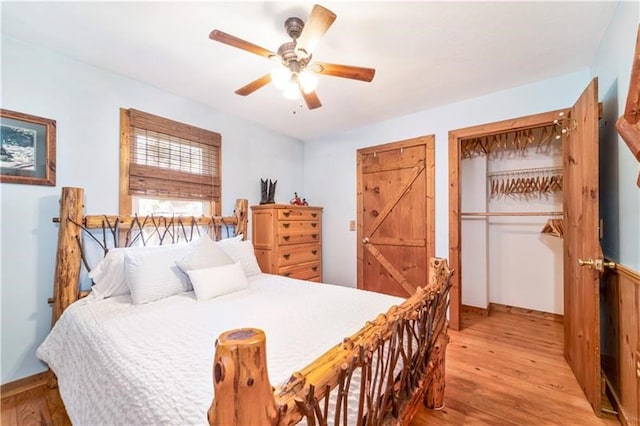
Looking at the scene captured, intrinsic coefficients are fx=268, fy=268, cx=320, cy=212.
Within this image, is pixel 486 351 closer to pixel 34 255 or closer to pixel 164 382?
pixel 164 382

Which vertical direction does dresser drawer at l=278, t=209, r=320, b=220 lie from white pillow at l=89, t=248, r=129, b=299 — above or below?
above

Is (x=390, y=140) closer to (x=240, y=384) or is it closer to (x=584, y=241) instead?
(x=584, y=241)

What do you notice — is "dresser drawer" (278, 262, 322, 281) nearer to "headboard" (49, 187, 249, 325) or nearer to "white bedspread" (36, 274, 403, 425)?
"headboard" (49, 187, 249, 325)

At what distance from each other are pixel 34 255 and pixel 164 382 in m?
1.83

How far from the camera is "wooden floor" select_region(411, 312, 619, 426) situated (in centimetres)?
169

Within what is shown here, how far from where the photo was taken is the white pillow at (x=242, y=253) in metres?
2.54

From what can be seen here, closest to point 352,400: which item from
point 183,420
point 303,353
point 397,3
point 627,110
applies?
point 303,353

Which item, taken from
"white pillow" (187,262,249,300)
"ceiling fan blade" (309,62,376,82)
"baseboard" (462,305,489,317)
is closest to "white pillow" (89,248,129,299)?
"white pillow" (187,262,249,300)

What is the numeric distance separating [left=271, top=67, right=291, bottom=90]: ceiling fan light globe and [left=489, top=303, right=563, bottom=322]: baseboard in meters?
Result: 3.72

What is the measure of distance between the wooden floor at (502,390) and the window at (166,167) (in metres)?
1.62

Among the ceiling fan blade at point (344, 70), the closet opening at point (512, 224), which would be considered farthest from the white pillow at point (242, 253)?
the closet opening at point (512, 224)

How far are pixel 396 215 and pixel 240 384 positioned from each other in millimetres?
3125

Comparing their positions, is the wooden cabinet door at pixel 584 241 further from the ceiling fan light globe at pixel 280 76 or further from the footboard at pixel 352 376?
the ceiling fan light globe at pixel 280 76

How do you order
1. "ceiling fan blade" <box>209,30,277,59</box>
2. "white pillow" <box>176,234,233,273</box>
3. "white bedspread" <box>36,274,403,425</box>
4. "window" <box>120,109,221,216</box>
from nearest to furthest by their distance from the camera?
1. "white bedspread" <box>36,274,403,425</box>
2. "ceiling fan blade" <box>209,30,277,59</box>
3. "white pillow" <box>176,234,233,273</box>
4. "window" <box>120,109,221,216</box>
